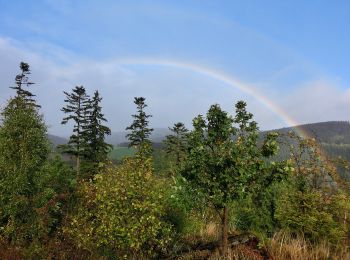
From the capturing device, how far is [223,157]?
10430 mm

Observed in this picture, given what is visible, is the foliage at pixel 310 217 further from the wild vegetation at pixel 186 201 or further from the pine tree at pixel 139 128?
the pine tree at pixel 139 128

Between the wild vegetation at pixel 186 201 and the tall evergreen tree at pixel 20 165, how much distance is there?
42mm

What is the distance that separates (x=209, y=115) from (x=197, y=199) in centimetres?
248

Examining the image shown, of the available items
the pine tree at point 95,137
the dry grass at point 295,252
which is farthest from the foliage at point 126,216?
the pine tree at point 95,137

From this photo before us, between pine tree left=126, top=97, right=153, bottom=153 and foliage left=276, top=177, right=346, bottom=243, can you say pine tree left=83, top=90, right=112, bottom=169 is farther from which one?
foliage left=276, top=177, right=346, bottom=243

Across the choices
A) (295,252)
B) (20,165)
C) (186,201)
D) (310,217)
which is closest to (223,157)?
(186,201)

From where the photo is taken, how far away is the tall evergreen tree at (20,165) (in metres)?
14.8

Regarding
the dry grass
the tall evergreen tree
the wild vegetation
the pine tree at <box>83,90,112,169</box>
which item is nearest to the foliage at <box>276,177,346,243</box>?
the wild vegetation

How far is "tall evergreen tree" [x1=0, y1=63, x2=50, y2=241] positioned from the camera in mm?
14831

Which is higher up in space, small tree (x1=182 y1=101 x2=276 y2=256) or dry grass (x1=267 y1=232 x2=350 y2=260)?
small tree (x1=182 y1=101 x2=276 y2=256)

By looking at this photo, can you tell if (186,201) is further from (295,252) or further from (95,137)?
(95,137)

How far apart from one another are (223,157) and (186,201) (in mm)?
1712

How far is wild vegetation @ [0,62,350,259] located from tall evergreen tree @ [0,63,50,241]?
0.04 meters

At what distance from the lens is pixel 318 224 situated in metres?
13.8
